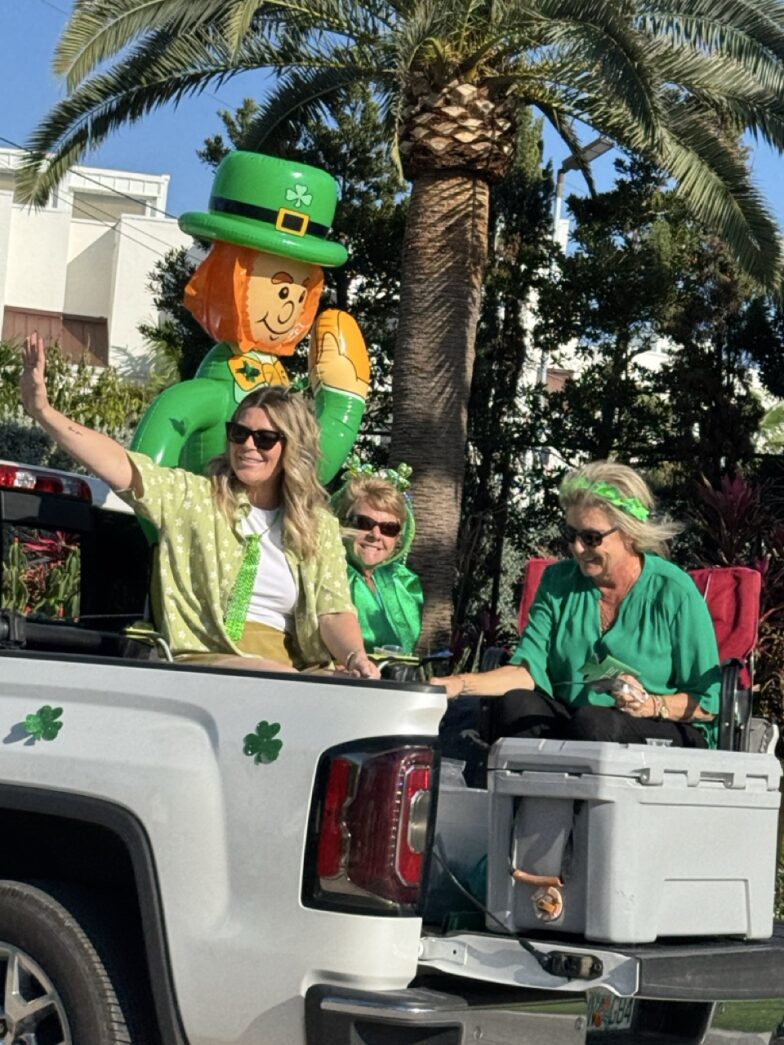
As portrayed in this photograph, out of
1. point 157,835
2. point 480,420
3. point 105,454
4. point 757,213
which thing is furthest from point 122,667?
point 480,420

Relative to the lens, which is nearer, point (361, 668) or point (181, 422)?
point (361, 668)

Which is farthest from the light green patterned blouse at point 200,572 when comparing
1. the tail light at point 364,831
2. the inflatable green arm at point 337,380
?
the inflatable green arm at point 337,380

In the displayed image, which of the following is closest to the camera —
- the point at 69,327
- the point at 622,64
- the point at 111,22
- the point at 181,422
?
the point at 181,422

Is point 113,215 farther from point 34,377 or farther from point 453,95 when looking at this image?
point 34,377

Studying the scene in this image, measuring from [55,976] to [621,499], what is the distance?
234 centimetres

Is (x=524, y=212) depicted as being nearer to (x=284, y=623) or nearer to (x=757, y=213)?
(x=757, y=213)

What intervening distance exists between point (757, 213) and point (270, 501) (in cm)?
813

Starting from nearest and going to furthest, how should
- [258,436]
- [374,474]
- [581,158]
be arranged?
A: [258,436] < [374,474] < [581,158]

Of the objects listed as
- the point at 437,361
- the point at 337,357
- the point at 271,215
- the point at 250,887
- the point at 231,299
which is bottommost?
the point at 250,887

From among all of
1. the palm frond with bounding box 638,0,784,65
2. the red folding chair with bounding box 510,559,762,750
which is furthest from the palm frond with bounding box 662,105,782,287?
the red folding chair with bounding box 510,559,762,750

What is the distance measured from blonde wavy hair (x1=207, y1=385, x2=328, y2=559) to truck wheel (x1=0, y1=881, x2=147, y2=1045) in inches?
49.9

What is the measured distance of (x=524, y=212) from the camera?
1661cm

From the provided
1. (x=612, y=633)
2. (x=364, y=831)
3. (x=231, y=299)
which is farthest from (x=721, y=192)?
(x=364, y=831)

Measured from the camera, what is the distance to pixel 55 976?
354 cm
